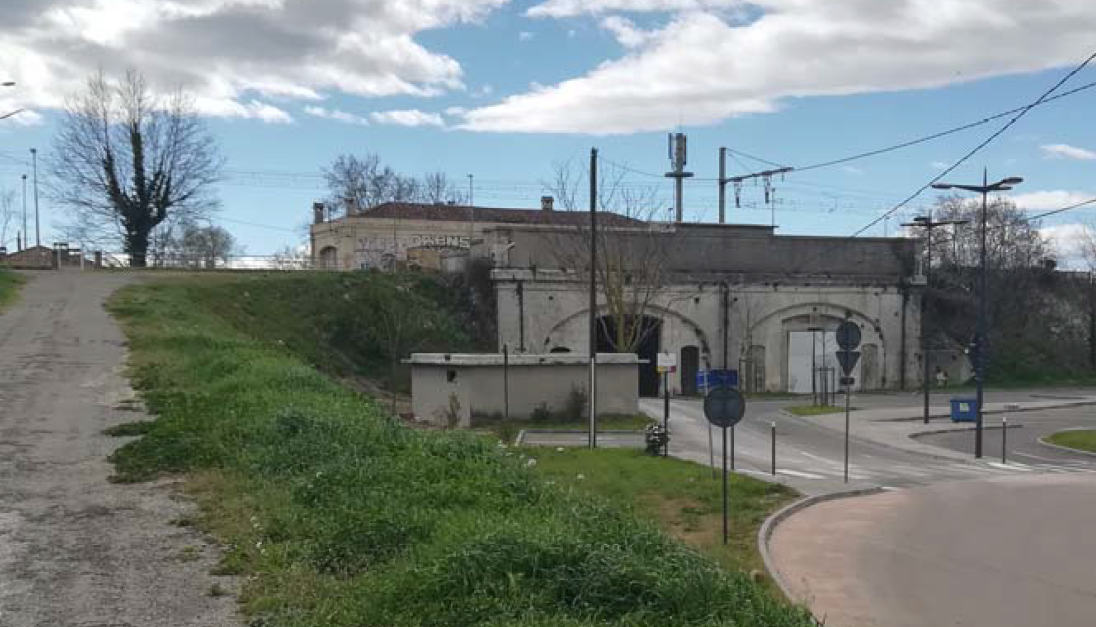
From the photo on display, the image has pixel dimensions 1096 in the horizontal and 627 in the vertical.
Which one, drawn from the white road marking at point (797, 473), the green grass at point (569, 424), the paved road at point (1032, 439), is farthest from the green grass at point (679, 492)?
the paved road at point (1032, 439)

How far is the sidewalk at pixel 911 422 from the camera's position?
31.3 m

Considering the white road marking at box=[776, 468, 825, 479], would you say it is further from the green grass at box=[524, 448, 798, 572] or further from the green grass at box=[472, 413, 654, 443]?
the green grass at box=[472, 413, 654, 443]

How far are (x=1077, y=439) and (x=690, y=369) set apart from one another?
2165 centimetres

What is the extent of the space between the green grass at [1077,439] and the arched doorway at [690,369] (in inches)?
784

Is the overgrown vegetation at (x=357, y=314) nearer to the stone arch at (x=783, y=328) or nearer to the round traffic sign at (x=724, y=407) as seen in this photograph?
the stone arch at (x=783, y=328)

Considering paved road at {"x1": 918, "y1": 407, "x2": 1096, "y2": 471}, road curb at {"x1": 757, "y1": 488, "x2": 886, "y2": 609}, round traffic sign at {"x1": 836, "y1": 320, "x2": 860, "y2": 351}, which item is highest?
round traffic sign at {"x1": 836, "y1": 320, "x2": 860, "y2": 351}

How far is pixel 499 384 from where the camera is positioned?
32531 mm

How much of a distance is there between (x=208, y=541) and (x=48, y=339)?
1945cm

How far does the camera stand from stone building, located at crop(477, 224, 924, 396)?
47.1 meters

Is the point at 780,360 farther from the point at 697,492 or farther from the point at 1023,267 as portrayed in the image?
the point at 697,492

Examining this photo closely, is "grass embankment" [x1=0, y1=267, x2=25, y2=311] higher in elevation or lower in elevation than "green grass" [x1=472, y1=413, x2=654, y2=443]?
higher

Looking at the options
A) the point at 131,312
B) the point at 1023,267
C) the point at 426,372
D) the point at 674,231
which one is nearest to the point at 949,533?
the point at 426,372

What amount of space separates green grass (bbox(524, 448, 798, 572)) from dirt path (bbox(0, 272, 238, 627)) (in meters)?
6.36

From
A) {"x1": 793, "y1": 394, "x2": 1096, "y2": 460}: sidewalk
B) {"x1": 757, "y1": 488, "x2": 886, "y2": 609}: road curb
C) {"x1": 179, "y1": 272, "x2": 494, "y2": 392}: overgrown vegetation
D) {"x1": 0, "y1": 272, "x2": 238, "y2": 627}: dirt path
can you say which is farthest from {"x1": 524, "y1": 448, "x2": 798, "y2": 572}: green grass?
{"x1": 179, "y1": 272, "x2": 494, "y2": 392}: overgrown vegetation
